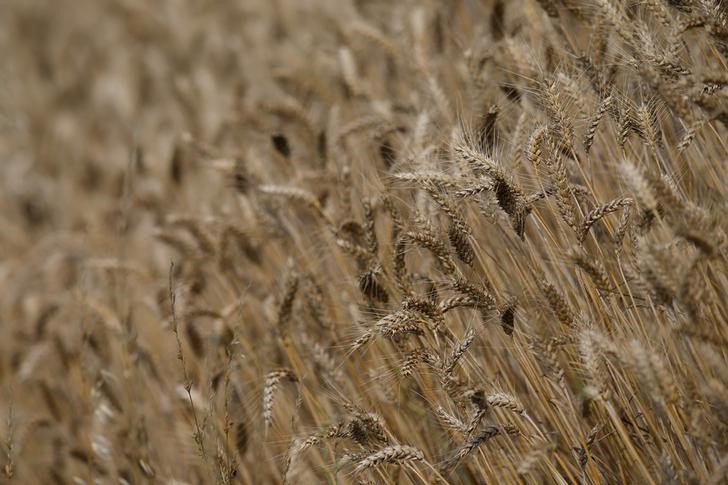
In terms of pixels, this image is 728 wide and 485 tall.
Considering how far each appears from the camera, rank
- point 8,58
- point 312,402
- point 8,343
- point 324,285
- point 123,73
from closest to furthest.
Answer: point 312,402 → point 324,285 → point 8,343 → point 123,73 → point 8,58

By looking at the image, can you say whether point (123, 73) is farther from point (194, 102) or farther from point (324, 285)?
point (324, 285)

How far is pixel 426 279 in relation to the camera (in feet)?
6.21

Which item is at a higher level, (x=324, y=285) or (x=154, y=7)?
(x=324, y=285)

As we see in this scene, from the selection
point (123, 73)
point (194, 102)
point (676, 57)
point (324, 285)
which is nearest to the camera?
point (676, 57)

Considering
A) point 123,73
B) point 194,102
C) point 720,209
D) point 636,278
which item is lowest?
point 123,73

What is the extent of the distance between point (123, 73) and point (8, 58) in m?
1.65

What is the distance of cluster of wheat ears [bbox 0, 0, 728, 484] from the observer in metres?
1.46

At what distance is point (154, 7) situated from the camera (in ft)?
20.1

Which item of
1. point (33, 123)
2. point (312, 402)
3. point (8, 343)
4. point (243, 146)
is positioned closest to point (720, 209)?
point (312, 402)

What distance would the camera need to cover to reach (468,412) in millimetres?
1557

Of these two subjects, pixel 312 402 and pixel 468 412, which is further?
pixel 312 402

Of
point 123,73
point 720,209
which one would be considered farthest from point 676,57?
point 123,73

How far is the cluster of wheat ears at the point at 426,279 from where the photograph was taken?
1461 millimetres

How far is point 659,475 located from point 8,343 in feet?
10.8
